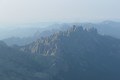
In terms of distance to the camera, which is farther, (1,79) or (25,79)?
(25,79)

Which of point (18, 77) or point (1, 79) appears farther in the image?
point (18, 77)

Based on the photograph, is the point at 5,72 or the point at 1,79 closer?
the point at 1,79

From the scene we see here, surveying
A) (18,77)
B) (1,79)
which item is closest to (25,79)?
(18,77)

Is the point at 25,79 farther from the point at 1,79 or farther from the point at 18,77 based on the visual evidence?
the point at 1,79
